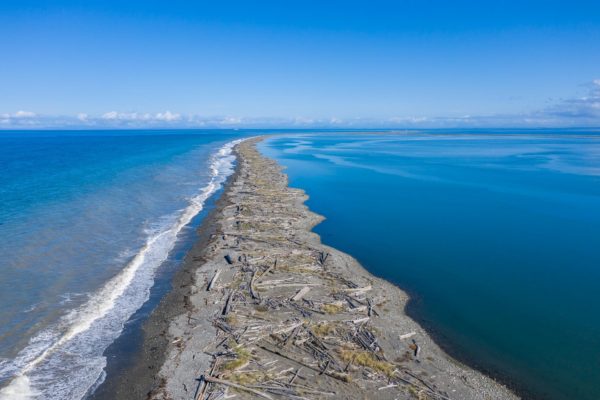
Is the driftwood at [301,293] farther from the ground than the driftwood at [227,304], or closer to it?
closer to it

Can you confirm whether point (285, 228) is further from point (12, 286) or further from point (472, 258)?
point (12, 286)

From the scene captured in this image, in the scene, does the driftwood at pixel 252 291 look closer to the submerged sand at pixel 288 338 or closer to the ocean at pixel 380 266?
the submerged sand at pixel 288 338

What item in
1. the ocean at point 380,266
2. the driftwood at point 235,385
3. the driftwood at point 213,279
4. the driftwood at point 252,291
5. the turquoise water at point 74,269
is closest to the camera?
the driftwood at point 235,385

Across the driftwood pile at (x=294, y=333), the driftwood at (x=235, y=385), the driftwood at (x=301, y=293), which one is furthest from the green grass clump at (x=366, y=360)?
the driftwood at (x=301, y=293)

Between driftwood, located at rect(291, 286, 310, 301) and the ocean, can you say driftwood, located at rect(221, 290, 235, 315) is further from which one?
the ocean

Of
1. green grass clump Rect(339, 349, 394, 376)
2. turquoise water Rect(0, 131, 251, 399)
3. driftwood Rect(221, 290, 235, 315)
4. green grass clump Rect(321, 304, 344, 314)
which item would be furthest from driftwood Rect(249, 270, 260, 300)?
green grass clump Rect(339, 349, 394, 376)

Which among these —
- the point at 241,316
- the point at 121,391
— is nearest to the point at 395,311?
the point at 241,316

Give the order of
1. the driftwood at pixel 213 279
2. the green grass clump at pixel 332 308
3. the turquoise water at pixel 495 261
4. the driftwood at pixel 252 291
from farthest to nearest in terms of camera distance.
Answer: the driftwood at pixel 213 279
the driftwood at pixel 252 291
the green grass clump at pixel 332 308
the turquoise water at pixel 495 261
